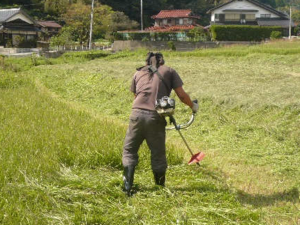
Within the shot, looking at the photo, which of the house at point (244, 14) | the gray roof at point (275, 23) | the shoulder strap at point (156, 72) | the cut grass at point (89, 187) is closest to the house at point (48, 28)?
the house at point (244, 14)

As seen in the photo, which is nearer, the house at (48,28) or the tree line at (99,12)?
the tree line at (99,12)

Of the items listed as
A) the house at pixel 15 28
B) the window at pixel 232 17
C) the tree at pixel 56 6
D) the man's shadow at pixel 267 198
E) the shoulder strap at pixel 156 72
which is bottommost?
the man's shadow at pixel 267 198

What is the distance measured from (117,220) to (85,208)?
31 cm

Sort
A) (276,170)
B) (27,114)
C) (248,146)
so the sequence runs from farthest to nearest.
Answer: (27,114)
(248,146)
(276,170)

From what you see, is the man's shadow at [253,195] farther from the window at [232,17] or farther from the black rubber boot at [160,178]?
the window at [232,17]

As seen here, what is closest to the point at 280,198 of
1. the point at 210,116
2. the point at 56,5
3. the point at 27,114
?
the point at 210,116

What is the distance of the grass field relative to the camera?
3.32 meters

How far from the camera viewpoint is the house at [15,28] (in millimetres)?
36469

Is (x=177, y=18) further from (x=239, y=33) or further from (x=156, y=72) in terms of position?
(x=156, y=72)

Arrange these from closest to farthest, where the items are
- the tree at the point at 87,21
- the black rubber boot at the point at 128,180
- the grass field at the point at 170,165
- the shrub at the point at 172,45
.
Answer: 1. the grass field at the point at 170,165
2. the black rubber boot at the point at 128,180
3. the shrub at the point at 172,45
4. the tree at the point at 87,21

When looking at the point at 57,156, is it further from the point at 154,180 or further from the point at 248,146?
the point at 248,146

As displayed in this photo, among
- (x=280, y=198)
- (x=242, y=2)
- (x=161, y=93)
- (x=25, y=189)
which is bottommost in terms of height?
(x=280, y=198)

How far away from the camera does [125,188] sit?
381 cm

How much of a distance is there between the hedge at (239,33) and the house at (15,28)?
17755 millimetres
